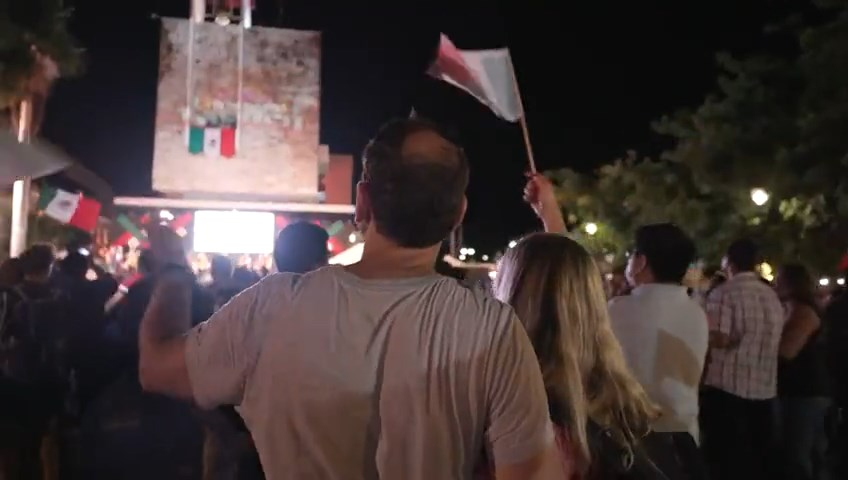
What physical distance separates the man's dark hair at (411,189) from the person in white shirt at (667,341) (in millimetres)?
2113

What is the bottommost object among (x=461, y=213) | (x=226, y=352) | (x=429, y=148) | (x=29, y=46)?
(x=226, y=352)

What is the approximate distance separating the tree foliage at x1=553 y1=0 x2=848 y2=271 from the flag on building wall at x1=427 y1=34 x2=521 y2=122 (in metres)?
12.6

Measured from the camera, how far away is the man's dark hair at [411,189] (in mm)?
1874

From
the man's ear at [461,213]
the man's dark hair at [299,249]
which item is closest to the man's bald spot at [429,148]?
the man's ear at [461,213]

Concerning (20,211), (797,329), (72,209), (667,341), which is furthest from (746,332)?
(20,211)

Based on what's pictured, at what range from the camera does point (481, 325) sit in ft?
6.11

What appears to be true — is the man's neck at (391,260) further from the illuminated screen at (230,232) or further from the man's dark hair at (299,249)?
the illuminated screen at (230,232)

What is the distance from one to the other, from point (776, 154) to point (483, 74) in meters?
16.7

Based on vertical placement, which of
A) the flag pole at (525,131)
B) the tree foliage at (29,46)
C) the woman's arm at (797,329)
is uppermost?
the tree foliage at (29,46)

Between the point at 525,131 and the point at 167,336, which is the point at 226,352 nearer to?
the point at 167,336

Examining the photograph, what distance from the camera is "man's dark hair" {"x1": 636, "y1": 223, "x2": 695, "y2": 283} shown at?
4.02 m

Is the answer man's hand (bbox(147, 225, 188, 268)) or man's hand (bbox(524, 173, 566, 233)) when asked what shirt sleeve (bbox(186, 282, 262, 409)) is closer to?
man's hand (bbox(147, 225, 188, 268))

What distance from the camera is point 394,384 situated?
6.02 feet

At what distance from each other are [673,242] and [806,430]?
10.1 feet
